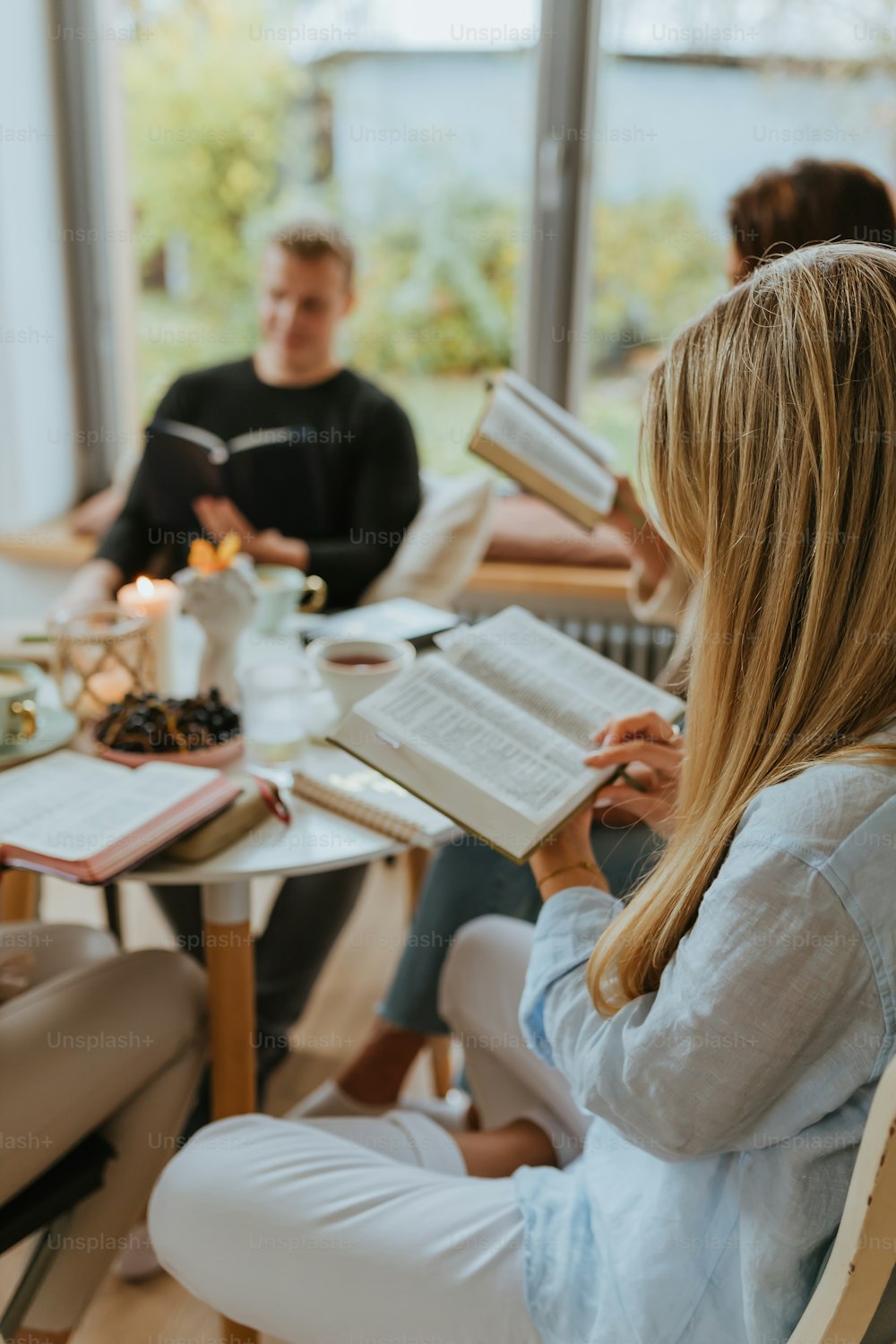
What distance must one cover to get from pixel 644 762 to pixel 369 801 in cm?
29

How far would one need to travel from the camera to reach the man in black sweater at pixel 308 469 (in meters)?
1.73

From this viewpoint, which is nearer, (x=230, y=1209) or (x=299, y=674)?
(x=230, y=1209)

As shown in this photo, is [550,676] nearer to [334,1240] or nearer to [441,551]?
[334,1240]

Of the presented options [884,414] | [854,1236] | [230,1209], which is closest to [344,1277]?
[230,1209]

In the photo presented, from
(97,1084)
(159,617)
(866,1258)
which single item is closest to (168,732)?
(159,617)

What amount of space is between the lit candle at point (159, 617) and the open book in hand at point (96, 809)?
0.24 metres

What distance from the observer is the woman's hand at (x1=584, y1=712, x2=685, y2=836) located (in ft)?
3.45

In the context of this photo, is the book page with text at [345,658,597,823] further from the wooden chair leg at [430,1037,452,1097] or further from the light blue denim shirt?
the wooden chair leg at [430,1037,452,1097]

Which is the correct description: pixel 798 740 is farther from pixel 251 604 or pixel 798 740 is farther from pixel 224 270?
pixel 224 270

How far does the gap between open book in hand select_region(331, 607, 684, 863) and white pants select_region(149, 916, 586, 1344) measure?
286mm

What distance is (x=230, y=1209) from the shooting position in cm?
92

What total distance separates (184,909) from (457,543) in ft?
2.54

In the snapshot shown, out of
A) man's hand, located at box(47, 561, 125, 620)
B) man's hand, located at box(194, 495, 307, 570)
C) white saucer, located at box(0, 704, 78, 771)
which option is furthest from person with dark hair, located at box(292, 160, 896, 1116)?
man's hand, located at box(47, 561, 125, 620)

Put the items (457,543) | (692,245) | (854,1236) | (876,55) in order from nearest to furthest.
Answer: (854,1236) → (457,543) → (876,55) → (692,245)
